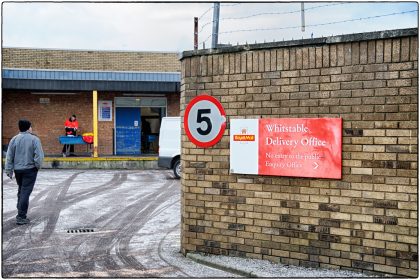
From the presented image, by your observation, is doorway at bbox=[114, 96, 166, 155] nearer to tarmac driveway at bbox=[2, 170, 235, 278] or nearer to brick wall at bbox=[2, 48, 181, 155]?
brick wall at bbox=[2, 48, 181, 155]

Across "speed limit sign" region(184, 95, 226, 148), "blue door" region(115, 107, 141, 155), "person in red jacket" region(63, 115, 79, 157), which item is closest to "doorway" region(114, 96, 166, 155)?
"blue door" region(115, 107, 141, 155)

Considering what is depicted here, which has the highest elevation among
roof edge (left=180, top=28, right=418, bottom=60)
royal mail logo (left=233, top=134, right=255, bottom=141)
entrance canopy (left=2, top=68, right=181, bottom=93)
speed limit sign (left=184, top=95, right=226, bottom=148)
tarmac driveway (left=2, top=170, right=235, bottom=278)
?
entrance canopy (left=2, top=68, right=181, bottom=93)

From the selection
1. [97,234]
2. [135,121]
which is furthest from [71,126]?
[97,234]

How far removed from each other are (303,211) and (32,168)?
5250mm

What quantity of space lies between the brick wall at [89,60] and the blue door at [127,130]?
6.34 ft

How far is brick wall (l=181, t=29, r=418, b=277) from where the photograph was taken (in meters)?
5.54

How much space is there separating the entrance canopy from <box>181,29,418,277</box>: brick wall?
14.8 m

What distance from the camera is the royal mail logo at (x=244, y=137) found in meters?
6.43

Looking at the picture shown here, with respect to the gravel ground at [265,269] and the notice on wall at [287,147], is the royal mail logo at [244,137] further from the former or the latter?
the gravel ground at [265,269]

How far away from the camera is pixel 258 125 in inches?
252

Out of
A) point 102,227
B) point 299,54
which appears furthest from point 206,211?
point 102,227

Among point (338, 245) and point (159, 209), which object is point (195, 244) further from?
point (159, 209)

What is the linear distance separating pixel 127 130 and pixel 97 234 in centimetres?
1509

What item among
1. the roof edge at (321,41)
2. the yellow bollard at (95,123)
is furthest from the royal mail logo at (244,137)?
the yellow bollard at (95,123)
